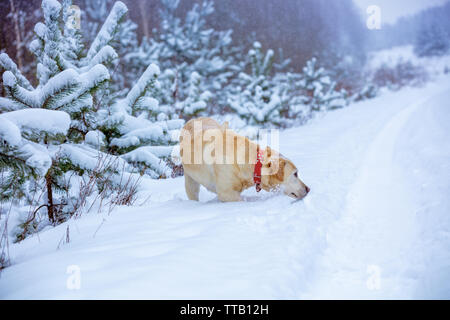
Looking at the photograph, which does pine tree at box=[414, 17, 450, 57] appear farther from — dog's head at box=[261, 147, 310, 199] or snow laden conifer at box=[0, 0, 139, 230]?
snow laden conifer at box=[0, 0, 139, 230]

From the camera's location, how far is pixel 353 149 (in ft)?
18.7

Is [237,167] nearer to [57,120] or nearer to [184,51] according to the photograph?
[57,120]

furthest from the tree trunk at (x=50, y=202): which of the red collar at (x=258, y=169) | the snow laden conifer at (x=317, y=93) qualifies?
the snow laden conifer at (x=317, y=93)

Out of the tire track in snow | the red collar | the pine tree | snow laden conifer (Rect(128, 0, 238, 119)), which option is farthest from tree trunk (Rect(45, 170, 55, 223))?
the pine tree

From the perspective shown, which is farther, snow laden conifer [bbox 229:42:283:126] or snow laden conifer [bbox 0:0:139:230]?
snow laden conifer [bbox 229:42:283:126]

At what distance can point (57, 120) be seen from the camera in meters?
1.88

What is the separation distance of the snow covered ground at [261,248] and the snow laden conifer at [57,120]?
485mm

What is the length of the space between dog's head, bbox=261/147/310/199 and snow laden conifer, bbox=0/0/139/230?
162 cm

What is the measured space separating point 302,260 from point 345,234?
2.27ft

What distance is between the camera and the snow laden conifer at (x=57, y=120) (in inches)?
67.4

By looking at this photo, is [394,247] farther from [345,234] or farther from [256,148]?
[256,148]

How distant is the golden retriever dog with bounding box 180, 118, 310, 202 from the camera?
3016 millimetres

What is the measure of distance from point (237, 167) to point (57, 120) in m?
1.75
